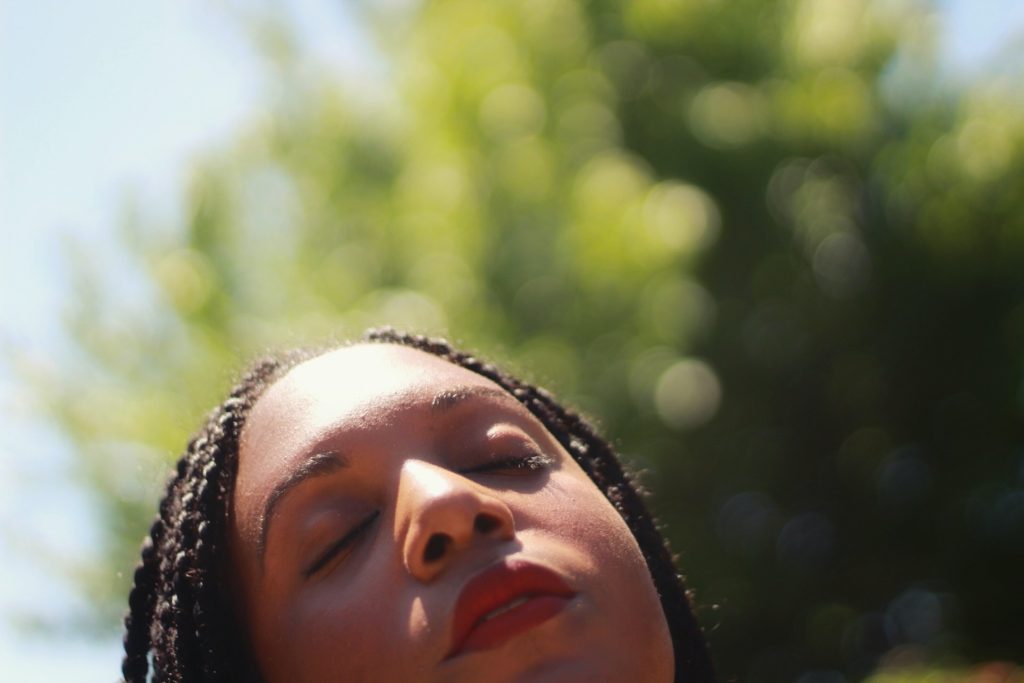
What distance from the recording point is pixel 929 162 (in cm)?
766

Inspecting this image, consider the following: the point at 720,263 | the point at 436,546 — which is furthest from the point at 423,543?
the point at 720,263

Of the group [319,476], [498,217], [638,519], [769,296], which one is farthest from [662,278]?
[319,476]

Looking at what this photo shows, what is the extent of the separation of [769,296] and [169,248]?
3897mm

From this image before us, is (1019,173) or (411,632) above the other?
(1019,173)

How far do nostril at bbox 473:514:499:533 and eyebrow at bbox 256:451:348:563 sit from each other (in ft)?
0.80

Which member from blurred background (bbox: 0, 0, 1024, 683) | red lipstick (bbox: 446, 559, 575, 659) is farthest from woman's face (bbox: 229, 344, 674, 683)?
blurred background (bbox: 0, 0, 1024, 683)

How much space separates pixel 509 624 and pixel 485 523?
0.16m

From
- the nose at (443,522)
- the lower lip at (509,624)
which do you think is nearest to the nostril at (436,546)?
the nose at (443,522)

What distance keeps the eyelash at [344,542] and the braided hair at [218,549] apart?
0.71 feet

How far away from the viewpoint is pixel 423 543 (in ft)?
5.03

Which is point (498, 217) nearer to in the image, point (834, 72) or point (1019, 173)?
point (834, 72)

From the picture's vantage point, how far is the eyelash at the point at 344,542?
1.65 metres

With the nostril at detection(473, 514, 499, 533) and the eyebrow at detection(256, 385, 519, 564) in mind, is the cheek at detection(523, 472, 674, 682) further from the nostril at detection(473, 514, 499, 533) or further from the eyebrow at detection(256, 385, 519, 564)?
the eyebrow at detection(256, 385, 519, 564)

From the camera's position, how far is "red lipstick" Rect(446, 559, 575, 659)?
146cm
